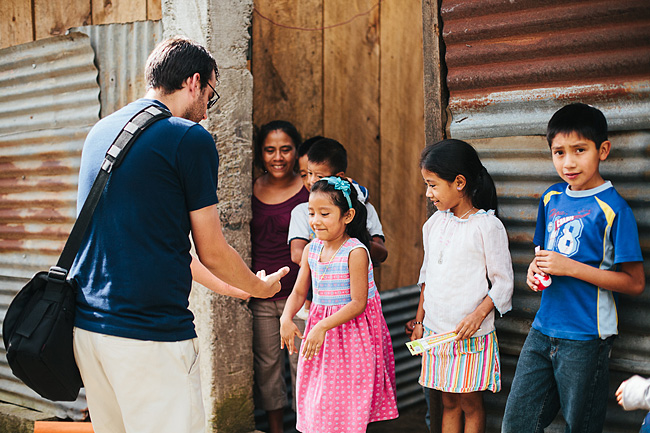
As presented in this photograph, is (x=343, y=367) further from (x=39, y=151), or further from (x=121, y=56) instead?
(x=39, y=151)

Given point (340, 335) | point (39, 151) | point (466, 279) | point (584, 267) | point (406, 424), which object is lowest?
point (406, 424)

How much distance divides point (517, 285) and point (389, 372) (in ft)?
2.76

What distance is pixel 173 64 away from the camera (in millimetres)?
2449

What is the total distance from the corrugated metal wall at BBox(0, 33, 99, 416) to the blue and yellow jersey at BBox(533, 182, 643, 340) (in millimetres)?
3193

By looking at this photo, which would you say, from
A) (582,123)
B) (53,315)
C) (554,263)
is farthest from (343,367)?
(582,123)

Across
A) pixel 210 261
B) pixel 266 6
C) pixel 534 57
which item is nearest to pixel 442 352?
pixel 210 261

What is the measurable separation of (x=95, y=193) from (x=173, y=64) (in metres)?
0.58

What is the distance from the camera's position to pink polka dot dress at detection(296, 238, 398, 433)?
320 centimetres

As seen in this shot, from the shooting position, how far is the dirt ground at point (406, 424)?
15.1 feet

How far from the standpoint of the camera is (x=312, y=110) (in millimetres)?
4812

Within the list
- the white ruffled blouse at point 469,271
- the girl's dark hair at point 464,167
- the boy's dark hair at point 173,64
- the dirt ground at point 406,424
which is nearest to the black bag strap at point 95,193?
the boy's dark hair at point 173,64

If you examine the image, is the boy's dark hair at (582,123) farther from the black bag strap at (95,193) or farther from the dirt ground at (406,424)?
the dirt ground at (406,424)

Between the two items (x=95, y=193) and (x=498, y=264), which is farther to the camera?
(x=498, y=264)

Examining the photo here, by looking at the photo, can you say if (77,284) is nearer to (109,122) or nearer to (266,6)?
(109,122)
